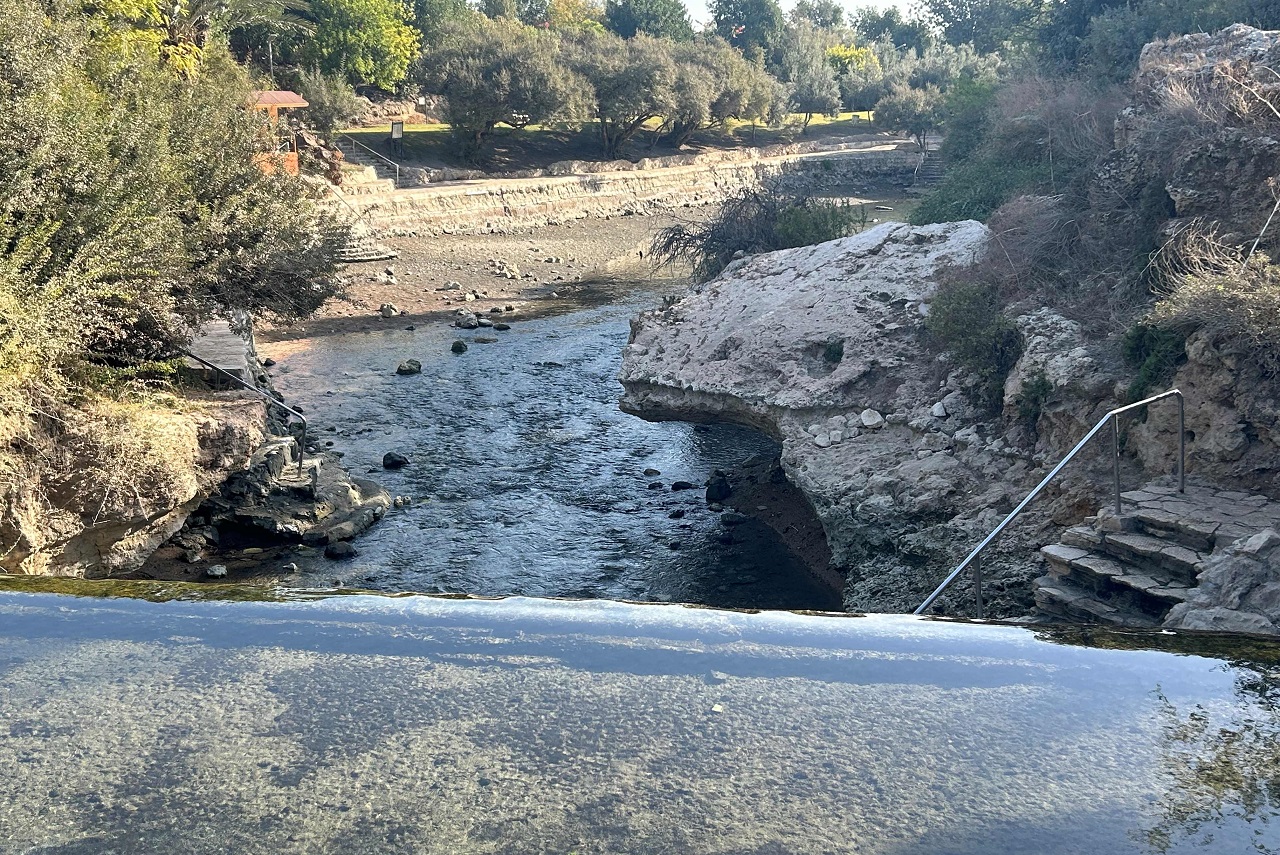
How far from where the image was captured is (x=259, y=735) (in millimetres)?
4875

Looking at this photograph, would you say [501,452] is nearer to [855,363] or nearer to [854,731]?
[855,363]

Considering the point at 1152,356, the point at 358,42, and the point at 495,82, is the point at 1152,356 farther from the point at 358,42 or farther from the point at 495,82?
the point at 358,42

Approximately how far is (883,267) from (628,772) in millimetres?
13844

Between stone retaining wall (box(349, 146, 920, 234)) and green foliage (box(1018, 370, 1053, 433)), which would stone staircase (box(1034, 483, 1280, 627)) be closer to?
green foliage (box(1018, 370, 1053, 433))

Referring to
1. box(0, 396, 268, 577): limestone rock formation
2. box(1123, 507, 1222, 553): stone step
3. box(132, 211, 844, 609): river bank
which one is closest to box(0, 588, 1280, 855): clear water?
box(1123, 507, 1222, 553): stone step

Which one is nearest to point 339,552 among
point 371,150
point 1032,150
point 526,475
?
point 526,475

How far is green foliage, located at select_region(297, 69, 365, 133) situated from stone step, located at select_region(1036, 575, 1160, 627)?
4108 cm

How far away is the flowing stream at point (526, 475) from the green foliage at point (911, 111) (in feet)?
147

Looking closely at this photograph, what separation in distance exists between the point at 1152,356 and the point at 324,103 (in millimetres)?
39833

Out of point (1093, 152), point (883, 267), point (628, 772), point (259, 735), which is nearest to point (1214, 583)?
point (628, 772)

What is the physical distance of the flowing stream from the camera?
1449 cm

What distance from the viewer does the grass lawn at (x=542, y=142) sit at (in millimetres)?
50938

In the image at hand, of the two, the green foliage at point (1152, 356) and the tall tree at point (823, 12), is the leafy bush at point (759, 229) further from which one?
the tall tree at point (823, 12)

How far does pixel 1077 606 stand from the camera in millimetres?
9398
